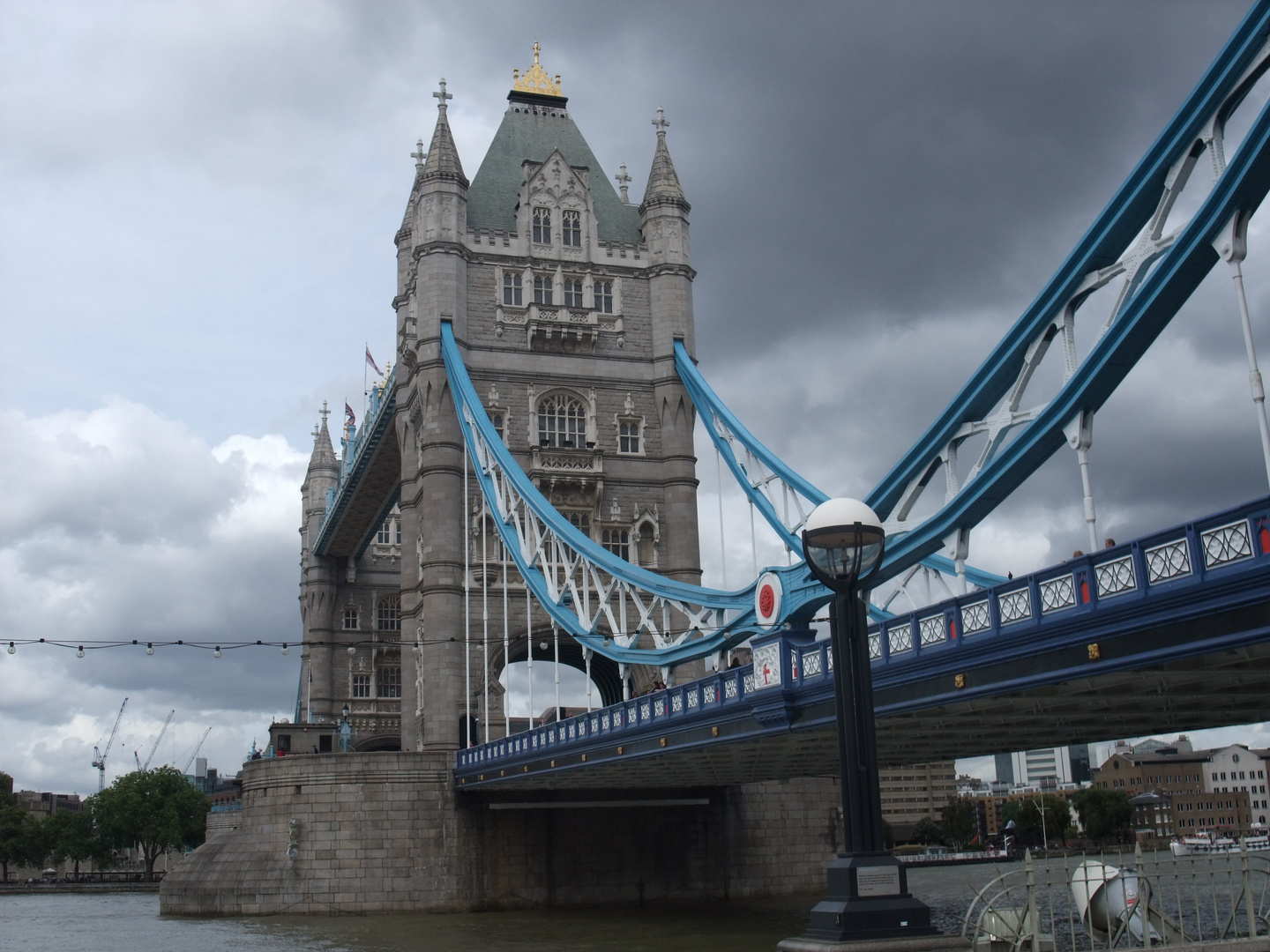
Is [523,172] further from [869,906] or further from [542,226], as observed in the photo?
[869,906]

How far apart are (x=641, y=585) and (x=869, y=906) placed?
21.6 m

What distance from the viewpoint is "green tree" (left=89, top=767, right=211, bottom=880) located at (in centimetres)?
8431

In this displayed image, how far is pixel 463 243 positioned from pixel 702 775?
21.6 m

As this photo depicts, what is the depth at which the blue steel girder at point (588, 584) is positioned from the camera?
2861 centimetres

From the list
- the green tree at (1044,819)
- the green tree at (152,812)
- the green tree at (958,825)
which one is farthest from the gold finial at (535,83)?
the green tree at (958,825)

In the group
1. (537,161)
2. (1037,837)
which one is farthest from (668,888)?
(1037,837)

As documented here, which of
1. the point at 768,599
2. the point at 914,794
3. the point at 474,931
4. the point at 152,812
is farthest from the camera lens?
the point at 914,794

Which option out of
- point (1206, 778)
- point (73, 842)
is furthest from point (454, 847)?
point (1206, 778)

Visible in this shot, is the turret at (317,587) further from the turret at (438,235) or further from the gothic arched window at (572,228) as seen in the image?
the gothic arched window at (572,228)

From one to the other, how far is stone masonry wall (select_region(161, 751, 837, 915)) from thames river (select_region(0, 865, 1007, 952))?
103 centimetres

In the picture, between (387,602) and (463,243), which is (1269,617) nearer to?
(463,243)

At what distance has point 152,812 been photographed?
279ft

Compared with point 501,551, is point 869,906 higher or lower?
lower

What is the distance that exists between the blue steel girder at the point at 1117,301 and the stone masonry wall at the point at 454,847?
22063mm
